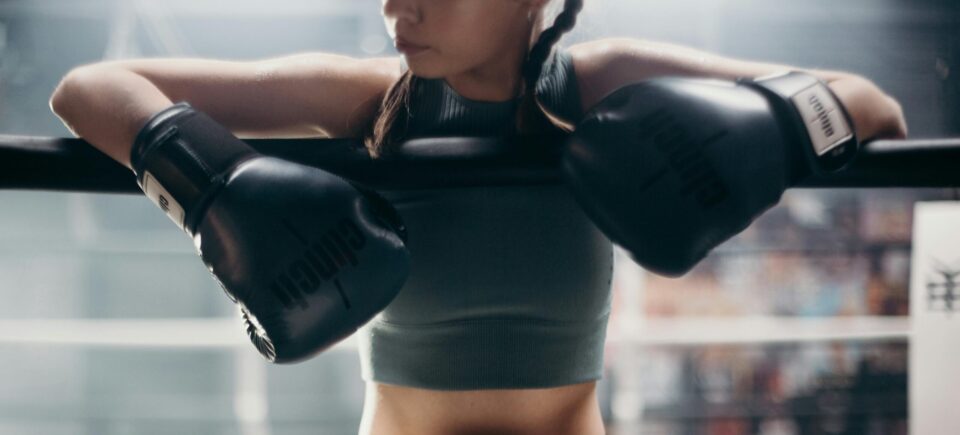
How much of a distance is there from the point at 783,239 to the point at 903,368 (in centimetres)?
55

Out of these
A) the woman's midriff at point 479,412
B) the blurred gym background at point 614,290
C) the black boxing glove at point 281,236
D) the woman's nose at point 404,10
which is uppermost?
the woman's nose at point 404,10

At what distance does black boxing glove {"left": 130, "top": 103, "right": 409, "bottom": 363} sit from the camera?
0.49 m

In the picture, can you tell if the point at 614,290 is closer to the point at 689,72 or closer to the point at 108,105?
the point at 689,72

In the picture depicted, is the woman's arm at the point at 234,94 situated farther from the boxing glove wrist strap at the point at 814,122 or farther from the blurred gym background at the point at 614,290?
the blurred gym background at the point at 614,290

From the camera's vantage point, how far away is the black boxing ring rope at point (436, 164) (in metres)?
0.55

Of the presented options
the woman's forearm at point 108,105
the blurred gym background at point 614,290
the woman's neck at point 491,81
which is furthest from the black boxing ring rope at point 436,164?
the blurred gym background at point 614,290

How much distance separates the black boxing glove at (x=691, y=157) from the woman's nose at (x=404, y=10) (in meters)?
0.15

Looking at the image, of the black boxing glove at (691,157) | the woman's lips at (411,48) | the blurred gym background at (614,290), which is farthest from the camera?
the blurred gym background at (614,290)

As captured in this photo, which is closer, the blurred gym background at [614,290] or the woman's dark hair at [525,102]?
the woman's dark hair at [525,102]

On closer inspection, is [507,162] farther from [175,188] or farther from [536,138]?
[175,188]

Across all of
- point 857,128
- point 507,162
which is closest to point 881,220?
point 857,128

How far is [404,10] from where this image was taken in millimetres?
580

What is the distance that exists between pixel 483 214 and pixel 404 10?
0.57ft

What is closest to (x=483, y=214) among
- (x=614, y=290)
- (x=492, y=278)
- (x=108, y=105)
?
(x=492, y=278)
